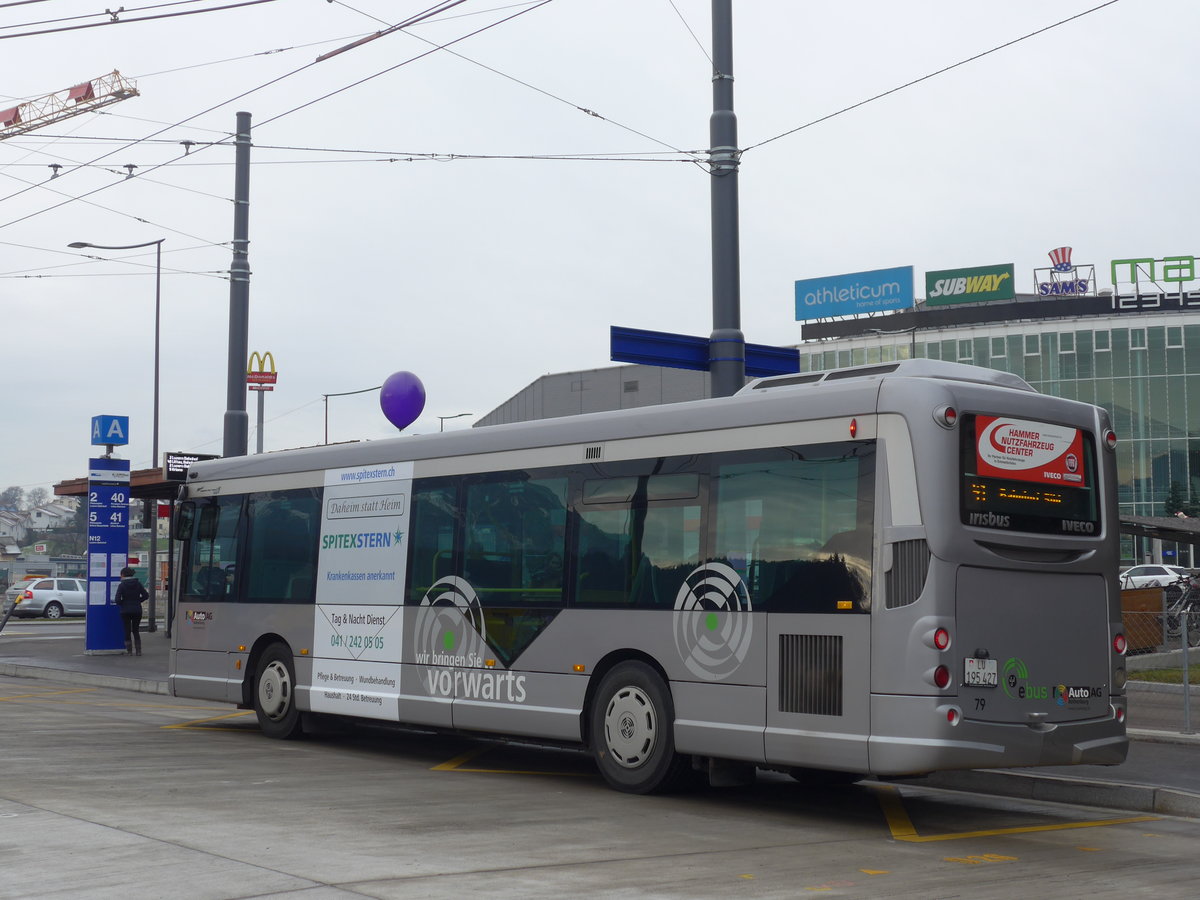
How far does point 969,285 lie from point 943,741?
76.6 m

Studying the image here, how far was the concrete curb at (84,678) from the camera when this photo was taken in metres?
22.3

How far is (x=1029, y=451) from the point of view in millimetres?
10031

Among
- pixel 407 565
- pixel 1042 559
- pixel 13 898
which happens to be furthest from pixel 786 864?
pixel 407 565

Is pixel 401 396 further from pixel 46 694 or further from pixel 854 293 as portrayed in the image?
pixel 854 293

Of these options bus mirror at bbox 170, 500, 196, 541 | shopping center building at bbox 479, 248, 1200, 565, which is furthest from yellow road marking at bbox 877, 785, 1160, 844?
shopping center building at bbox 479, 248, 1200, 565

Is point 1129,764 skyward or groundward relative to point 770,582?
groundward

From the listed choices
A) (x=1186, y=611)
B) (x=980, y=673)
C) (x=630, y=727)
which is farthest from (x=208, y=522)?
(x=1186, y=611)

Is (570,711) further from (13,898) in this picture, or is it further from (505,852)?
(13,898)

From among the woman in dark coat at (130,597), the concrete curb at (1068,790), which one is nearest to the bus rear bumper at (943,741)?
the concrete curb at (1068,790)

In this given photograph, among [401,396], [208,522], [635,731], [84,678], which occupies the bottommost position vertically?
[84,678]

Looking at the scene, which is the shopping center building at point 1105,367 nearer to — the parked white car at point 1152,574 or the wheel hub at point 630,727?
the parked white car at point 1152,574

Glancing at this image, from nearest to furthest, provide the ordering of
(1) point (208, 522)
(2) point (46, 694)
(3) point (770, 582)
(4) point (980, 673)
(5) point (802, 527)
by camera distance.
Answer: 1. (4) point (980, 673)
2. (5) point (802, 527)
3. (3) point (770, 582)
4. (1) point (208, 522)
5. (2) point (46, 694)

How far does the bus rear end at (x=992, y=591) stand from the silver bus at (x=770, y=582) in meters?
0.02

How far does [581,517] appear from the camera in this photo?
39.0 ft
